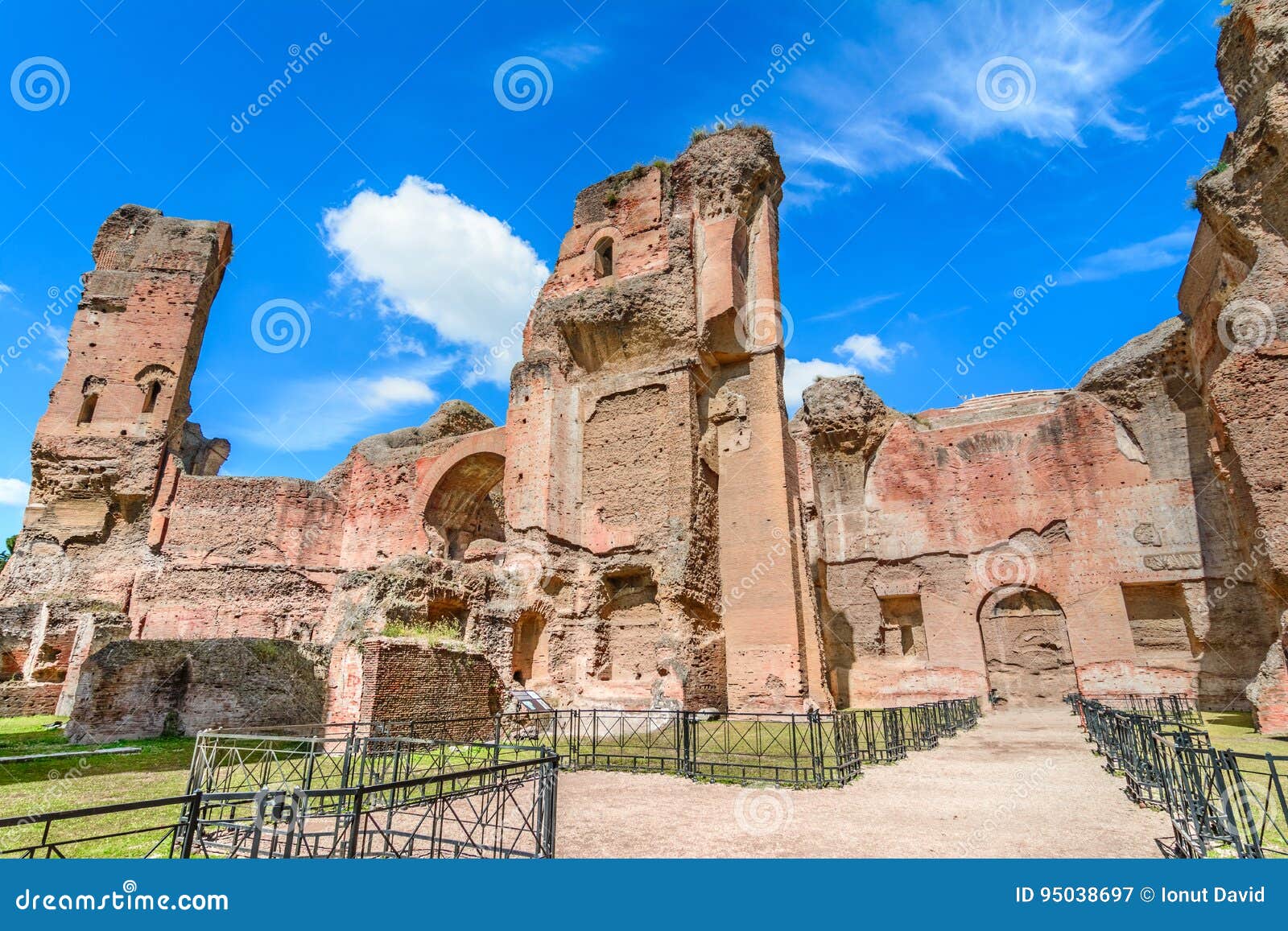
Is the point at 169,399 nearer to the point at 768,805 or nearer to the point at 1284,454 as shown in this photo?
the point at 768,805

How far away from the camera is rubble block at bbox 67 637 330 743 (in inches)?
428

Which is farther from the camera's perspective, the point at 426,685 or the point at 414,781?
the point at 426,685

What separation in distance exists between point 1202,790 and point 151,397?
2778cm

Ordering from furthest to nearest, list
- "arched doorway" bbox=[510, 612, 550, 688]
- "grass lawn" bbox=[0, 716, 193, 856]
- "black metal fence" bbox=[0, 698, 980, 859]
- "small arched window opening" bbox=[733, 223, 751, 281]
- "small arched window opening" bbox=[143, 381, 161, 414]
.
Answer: "small arched window opening" bbox=[143, 381, 161, 414] → "small arched window opening" bbox=[733, 223, 751, 281] → "arched doorway" bbox=[510, 612, 550, 688] → "grass lawn" bbox=[0, 716, 193, 856] → "black metal fence" bbox=[0, 698, 980, 859]

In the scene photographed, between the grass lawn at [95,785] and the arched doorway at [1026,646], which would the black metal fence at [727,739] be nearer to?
the grass lawn at [95,785]

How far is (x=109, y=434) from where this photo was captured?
22.7 metres

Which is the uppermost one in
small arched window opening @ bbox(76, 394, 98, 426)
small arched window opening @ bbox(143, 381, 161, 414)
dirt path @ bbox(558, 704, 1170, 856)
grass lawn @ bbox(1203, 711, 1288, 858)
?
small arched window opening @ bbox(143, 381, 161, 414)

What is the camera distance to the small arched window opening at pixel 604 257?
2023cm

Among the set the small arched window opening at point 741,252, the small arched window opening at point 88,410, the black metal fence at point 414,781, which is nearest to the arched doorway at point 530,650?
the black metal fence at point 414,781

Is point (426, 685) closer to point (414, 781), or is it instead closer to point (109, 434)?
point (414, 781)

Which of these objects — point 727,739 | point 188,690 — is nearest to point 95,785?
point 188,690

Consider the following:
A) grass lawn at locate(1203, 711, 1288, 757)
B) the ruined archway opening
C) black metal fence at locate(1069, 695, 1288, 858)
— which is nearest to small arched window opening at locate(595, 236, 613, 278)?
the ruined archway opening

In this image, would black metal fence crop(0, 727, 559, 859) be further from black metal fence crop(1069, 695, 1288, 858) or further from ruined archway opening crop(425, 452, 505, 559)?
ruined archway opening crop(425, 452, 505, 559)

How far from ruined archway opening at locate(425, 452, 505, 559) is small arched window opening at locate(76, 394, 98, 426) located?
11.1 meters
